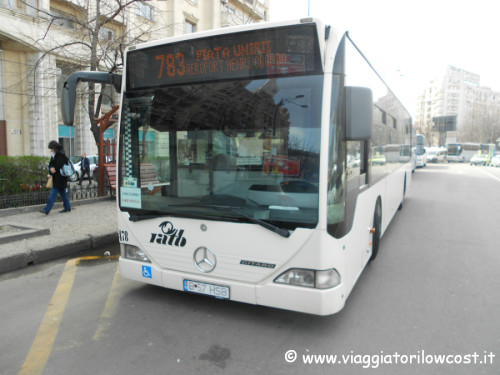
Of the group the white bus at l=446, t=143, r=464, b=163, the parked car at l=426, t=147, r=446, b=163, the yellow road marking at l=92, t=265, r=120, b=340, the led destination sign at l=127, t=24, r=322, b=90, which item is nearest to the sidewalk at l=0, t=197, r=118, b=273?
the yellow road marking at l=92, t=265, r=120, b=340

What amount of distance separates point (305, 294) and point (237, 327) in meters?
0.81

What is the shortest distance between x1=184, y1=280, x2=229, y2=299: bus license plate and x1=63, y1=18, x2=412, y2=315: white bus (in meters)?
0.01

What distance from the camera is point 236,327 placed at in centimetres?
375

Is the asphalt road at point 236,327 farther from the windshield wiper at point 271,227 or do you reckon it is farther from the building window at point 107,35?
the building window at point 107,35

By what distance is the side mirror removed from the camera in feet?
11.1

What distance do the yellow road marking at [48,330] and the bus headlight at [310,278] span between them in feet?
6.83

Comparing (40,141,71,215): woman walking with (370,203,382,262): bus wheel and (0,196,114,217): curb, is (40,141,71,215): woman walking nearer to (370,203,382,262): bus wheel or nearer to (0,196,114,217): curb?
(0,196,114,217): curb

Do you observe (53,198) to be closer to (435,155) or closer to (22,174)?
(22,174)

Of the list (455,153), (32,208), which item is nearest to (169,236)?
(32,208)

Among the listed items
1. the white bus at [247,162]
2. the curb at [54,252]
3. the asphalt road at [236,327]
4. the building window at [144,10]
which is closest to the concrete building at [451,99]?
the building window at [144,10]

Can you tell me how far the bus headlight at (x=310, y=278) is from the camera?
3387 millimetres

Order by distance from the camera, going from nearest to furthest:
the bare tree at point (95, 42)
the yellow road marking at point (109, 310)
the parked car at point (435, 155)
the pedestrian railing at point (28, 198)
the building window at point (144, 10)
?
the yellow road marking at point (109, 310), the pedestrian railing at point (28, 198), the bare tree at point (95, 42), the building window at point (144, 10), the parked car at point (435, 155)

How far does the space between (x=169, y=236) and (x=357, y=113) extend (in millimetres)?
2189

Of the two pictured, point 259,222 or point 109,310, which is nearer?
point 259,222
